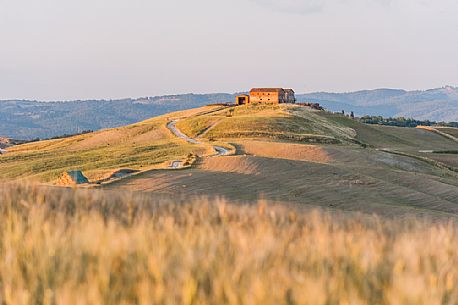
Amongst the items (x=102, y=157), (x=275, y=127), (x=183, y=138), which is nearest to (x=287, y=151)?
(x=102, y=157)

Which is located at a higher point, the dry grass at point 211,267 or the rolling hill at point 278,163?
the dry grass at point 211,267

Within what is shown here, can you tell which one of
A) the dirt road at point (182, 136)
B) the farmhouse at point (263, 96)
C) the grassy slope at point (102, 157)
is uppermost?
the farmhouse at point (263, 96)

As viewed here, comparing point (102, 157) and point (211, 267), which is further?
point (102, 157)

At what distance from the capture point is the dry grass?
397 centimetres

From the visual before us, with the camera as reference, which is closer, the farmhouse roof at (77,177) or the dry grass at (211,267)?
the dry grass at (211,267)

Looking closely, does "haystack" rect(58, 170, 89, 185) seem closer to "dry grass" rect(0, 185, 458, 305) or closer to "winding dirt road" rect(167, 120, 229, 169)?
"winding dirt road" rect(167, 120, 229, 169)

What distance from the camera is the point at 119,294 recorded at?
423 cm

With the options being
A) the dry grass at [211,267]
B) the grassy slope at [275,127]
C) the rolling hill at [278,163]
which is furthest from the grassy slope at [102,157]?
the dry grass at [211,267]

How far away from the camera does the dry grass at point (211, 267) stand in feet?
13.0

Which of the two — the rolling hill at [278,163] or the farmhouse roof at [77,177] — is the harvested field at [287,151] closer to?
the rolling hill at [278,163]

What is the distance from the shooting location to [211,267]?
4.55 meters

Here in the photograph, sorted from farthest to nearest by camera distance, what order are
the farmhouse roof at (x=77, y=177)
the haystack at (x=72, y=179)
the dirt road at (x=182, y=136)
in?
the dirt road at (x=182, y=136)
the farmhouse roof at (x=77, y=177)
the haystack at (x=72, y=179)

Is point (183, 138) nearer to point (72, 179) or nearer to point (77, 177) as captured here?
point (77, 177)

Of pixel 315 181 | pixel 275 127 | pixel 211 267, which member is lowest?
pixel 315 181
